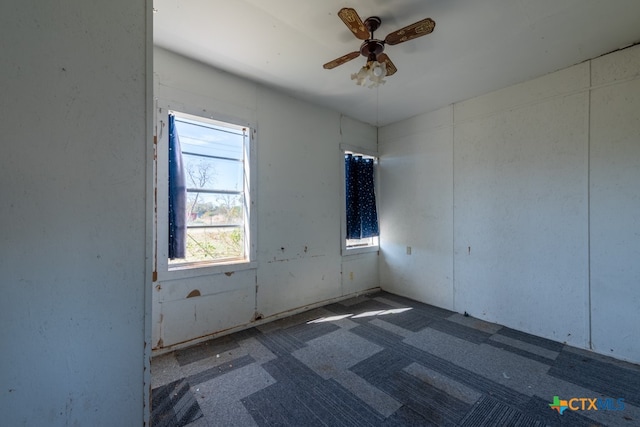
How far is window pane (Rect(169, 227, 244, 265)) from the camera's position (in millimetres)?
2537

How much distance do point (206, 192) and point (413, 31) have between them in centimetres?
221

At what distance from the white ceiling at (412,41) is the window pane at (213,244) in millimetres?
1641

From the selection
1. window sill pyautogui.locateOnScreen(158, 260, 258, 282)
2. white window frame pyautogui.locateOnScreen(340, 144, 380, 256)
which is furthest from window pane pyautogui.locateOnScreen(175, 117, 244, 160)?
white window frame pyautogui.locateOnScreen(340, 144, 380, 256)

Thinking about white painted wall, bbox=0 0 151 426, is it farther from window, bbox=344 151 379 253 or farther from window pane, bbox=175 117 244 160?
window, bbox=344 151 379 253

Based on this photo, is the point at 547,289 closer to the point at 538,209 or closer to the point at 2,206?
the point at 538,209

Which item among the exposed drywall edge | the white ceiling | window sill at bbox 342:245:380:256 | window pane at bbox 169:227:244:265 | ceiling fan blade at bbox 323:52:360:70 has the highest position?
the white ceiling

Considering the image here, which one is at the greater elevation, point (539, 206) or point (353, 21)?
point (353, 21)

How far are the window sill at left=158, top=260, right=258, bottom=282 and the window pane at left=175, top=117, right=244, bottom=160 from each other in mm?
1129

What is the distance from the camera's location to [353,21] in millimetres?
1638

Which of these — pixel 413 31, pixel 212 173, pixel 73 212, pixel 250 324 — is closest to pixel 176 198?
pixel 212 173

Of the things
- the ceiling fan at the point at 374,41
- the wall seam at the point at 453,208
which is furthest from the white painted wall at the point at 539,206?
the ceiling fan at the point at 374,41

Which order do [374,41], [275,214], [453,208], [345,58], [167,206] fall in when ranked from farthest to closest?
[453,208] → [275,214] → [167,206] → [345,58] → [374,41]

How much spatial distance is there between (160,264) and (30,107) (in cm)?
182

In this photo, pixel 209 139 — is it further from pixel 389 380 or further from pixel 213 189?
pixel 389 380
